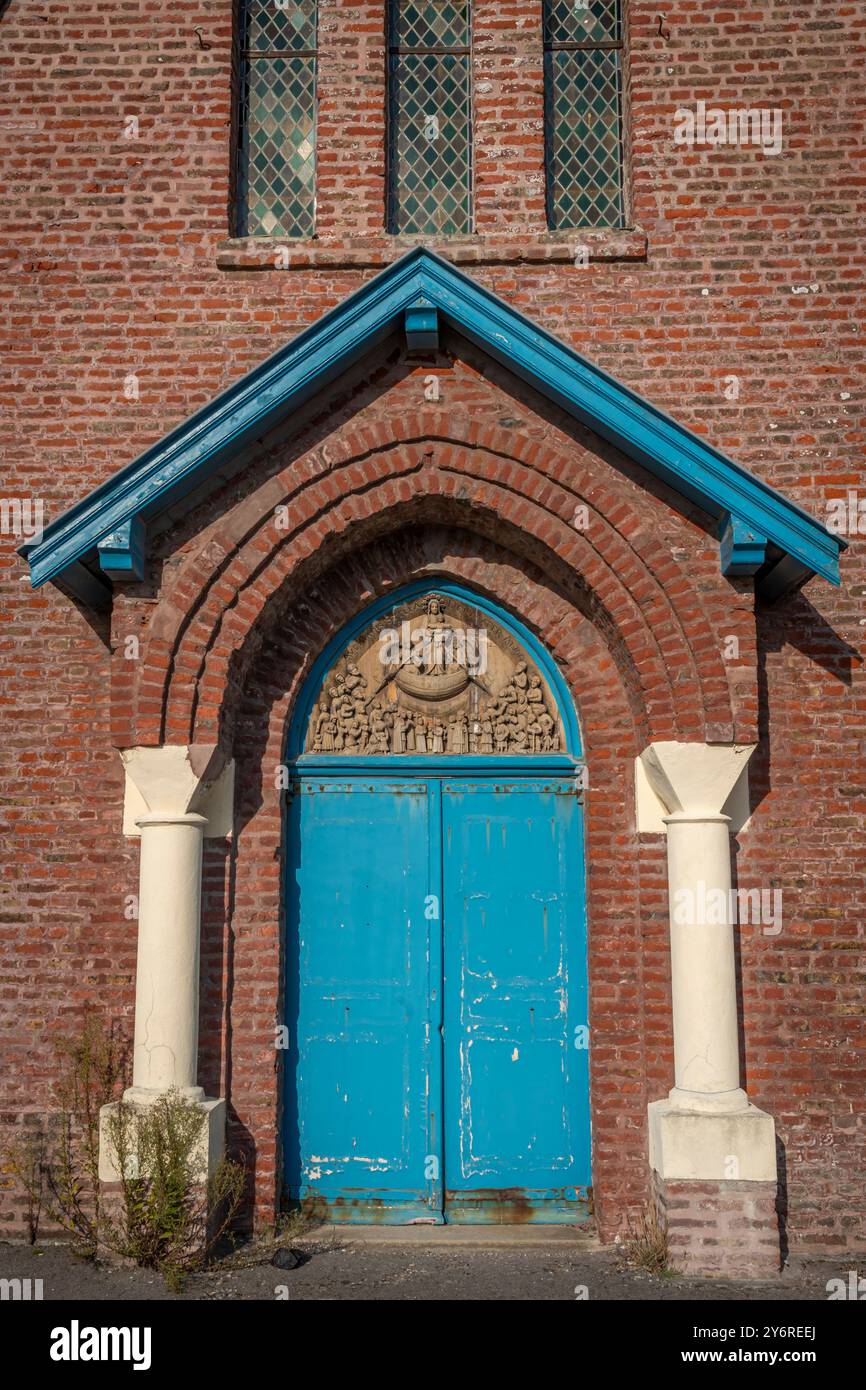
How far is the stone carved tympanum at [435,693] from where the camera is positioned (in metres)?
6.96

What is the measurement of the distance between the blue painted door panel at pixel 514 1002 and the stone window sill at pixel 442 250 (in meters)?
3.26

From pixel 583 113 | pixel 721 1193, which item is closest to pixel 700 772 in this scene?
pixel 721 1193

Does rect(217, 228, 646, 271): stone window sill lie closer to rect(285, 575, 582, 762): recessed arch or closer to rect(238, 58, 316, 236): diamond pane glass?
rect(238, 58, 316, 236): diamond pane glass

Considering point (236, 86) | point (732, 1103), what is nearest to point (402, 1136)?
point (732, 1103)

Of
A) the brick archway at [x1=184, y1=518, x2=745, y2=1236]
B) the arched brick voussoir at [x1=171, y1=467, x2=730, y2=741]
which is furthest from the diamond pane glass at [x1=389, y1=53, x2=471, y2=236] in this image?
the brick archway at [x1=184, y1=518, x2=745, y2=1236]

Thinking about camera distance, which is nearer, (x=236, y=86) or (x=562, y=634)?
(x=562, y=634)

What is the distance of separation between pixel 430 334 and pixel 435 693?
206cm

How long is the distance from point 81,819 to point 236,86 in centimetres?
482

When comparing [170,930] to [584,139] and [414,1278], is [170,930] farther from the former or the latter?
[584,139]

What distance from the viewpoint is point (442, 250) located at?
7285 millimetres

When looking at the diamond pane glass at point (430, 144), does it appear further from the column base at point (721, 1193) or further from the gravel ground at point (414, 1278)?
the gravel ground at point (414, 1278)

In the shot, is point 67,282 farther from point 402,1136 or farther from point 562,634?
point 402,1136

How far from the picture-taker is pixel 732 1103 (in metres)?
6.00

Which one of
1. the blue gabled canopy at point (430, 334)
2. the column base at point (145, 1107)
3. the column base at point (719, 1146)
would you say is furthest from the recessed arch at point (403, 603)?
the column base at point (719, 1146)
